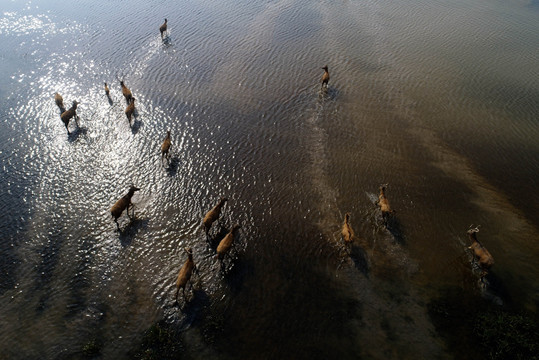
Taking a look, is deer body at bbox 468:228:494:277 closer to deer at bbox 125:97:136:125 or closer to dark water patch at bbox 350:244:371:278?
dark water patch at bbox 350:244:371:278

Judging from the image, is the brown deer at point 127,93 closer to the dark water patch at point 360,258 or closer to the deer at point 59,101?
the deer at point 59,101

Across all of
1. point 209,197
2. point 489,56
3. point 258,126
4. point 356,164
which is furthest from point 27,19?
point 489,56

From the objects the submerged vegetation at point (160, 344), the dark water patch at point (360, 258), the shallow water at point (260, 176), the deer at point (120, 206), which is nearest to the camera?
the submerged vegetation at point (160, 344)

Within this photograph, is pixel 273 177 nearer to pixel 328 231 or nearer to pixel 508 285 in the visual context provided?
pixel 328 231

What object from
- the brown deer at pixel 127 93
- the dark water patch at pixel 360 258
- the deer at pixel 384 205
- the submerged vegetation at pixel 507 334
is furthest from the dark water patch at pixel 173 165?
the submerged vegetation at pixel 507 334

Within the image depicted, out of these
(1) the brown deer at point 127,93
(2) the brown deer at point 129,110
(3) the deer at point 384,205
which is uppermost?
(1) the brown deer at point 127,93

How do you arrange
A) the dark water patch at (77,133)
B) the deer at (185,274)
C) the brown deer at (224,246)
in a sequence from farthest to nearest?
1. the dark water patch at (77,133)
2. the brown deer at (224,246)
3. the deer at (185,274)

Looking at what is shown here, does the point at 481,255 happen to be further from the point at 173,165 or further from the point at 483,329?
the point at 173,165

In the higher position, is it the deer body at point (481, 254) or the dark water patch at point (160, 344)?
Answer: the dark water patch at point (160, 344)

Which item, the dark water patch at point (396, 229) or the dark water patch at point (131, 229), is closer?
the dark water patch at point (131, 229)
